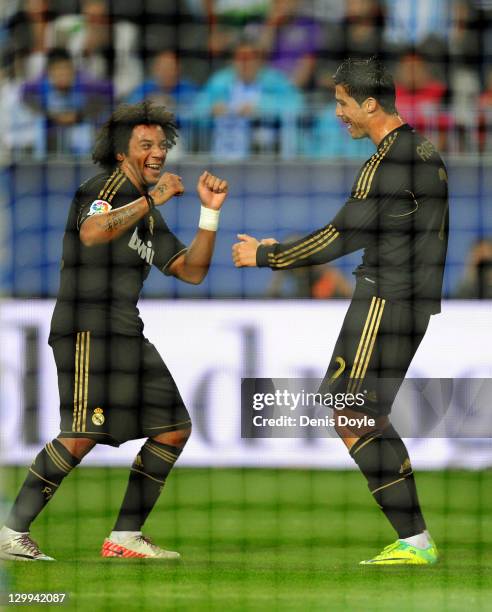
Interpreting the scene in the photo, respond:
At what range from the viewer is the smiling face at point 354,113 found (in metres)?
4.50

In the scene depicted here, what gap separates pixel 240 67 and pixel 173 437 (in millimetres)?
4485

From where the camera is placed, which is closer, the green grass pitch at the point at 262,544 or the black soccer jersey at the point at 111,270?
the green grass pitch at the point at 262,544

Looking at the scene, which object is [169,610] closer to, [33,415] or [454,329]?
[33,415]

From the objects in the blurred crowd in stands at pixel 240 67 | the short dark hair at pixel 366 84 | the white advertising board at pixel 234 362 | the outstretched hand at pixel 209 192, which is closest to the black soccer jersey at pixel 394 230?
the short dark hair at pixel 366 84

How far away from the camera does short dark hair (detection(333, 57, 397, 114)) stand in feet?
14.7

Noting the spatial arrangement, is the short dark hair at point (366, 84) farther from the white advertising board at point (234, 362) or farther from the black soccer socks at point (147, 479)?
the white advertising board at point (234, 362)

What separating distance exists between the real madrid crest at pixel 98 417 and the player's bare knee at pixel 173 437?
0.20m

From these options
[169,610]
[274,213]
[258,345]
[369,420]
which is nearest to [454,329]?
[258,345]

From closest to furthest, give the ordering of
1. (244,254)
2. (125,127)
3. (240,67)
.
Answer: (244,254)
(125,127)
(240,67)

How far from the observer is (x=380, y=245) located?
4.53 metres

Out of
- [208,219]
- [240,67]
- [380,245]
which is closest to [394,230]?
[380,245]

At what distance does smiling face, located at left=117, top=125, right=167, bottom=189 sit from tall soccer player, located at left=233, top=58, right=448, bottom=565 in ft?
1.44

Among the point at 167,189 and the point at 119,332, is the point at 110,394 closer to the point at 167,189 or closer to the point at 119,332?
the point at 119,332

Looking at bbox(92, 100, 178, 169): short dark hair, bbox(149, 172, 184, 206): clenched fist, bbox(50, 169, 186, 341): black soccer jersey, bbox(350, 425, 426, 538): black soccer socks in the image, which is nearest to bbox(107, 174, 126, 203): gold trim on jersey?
bbox(50, 169, 186, 341): black soccer jersey
